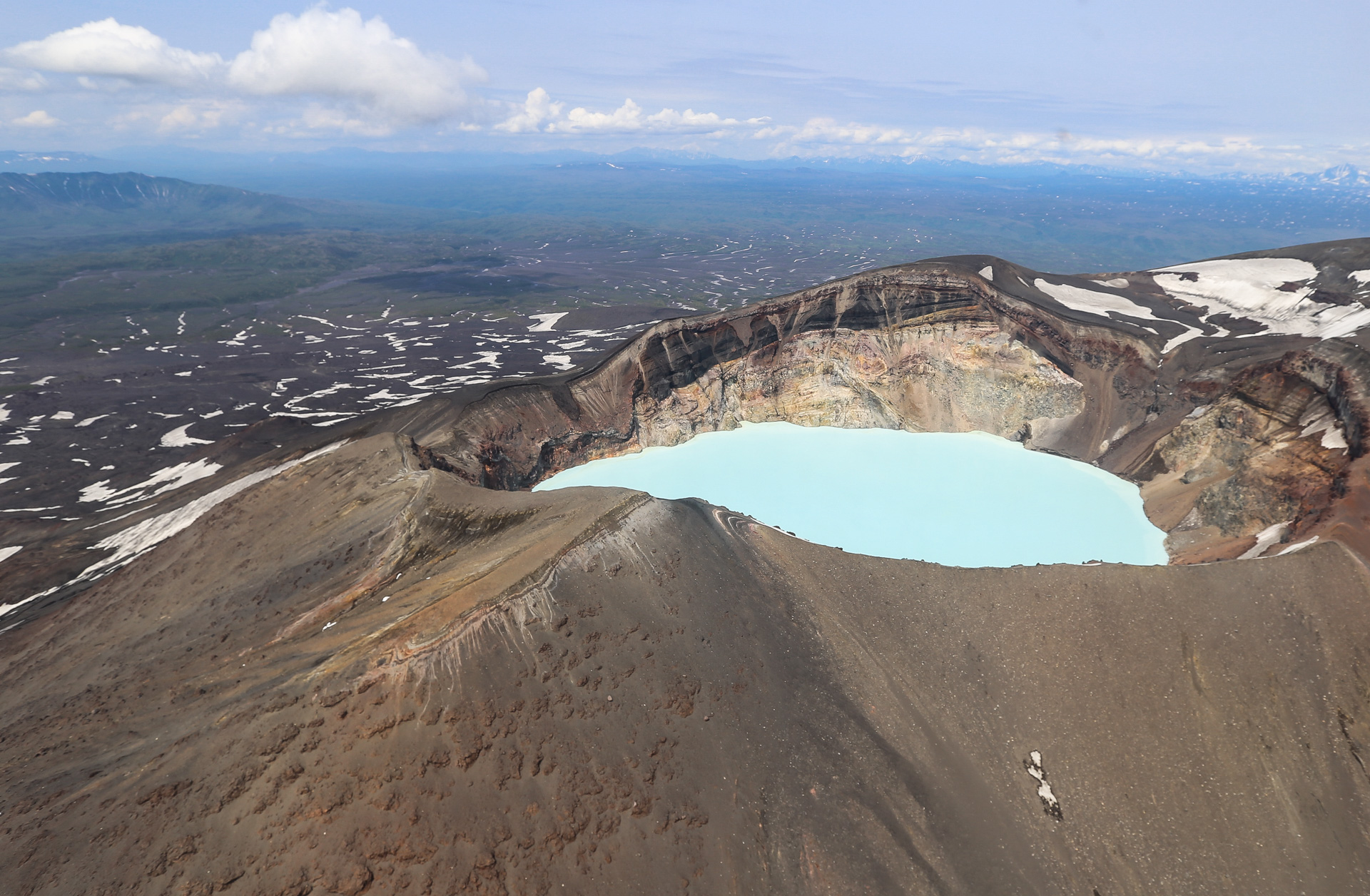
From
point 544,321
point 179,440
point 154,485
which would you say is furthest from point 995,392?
point 544,321

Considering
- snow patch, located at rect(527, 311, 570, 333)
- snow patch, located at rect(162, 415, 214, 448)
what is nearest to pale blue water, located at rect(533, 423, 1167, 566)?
snow patch, located at rect(162, 415, 214, 448)

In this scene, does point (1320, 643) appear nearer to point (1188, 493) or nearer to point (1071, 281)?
point (1188, 493)

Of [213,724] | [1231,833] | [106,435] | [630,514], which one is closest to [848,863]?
[1231,833]

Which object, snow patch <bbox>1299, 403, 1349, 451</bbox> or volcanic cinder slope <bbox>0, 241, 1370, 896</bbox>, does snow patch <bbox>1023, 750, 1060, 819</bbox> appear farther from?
snow patch <bbox>1299, 403, 1349, 451</bbox>

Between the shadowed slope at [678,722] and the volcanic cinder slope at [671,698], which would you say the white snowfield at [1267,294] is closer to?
the volcanic cinder slope at [671,698]

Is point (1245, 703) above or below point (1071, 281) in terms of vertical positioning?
below
